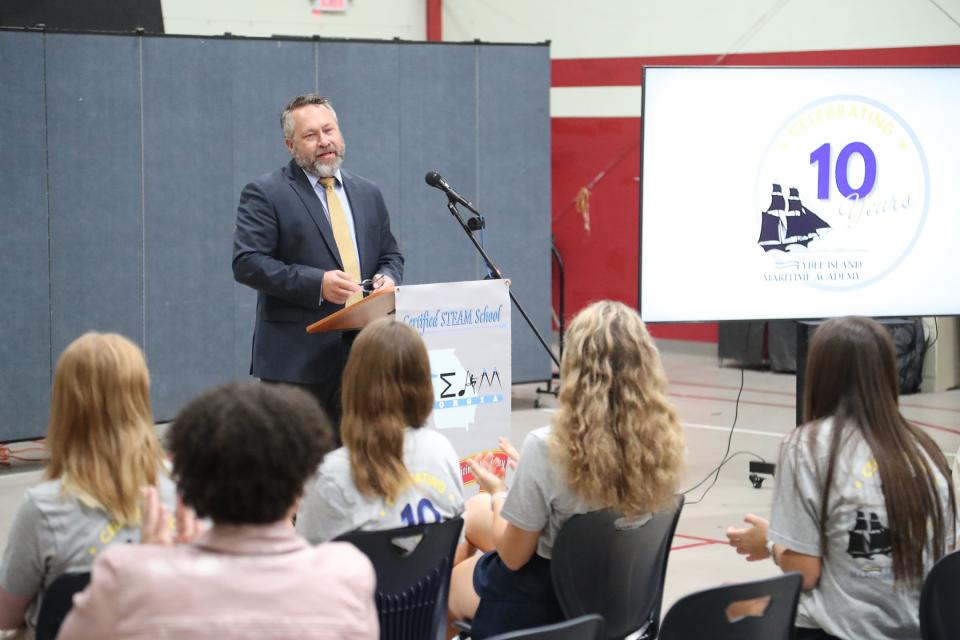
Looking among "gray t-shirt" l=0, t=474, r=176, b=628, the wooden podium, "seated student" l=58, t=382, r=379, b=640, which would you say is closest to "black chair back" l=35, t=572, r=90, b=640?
"gray t-shirt" l=0, t=474, r=176, b=628

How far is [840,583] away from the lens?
8.02ft

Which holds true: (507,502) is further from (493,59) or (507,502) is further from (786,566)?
(493,59)

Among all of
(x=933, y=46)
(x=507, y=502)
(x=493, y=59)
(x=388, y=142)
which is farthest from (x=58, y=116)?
(x=933, y=46)

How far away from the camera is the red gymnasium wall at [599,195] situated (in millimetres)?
10148

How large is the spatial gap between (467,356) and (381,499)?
5.25 ft

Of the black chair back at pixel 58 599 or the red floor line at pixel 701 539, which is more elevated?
the black chair back at pixel 58 599

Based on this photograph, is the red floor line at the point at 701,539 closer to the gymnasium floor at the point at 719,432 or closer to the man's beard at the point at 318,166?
the gymnasium floor at the point at 719,432

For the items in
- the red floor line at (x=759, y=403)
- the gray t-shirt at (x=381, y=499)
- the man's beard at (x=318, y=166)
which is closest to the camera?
the gray t-shirt at (x=381, y=499)

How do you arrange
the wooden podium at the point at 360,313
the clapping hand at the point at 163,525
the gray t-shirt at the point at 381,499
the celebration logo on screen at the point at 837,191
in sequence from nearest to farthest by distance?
the clapping hand at the point at 163,525 → the gray t-shirt at the point at 381,499 → the wooden podium at the point at 360,313 → the celebration logo on screen at the point at 837,191

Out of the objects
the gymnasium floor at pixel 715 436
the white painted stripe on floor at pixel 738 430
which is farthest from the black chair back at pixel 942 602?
the white painted stripe on floor at pixel 738 430

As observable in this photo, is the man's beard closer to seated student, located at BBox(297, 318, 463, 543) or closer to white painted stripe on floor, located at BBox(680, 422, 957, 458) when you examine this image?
seated student, located at BBox(297, 318, 463, 543)

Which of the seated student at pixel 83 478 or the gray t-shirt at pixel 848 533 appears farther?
the gray t-shirt at pixel 848 533

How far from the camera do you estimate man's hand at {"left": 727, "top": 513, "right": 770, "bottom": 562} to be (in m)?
2.64

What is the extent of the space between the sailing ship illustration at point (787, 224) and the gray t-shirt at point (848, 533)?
2.72 m
